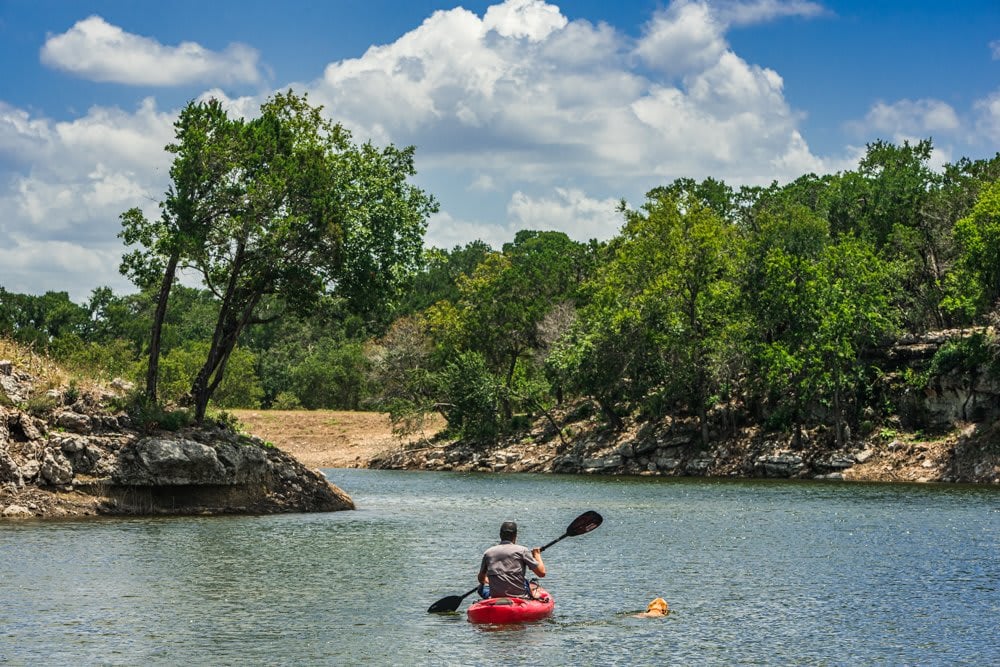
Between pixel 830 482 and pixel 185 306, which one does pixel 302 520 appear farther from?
pixel 185 306

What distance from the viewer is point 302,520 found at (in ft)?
127

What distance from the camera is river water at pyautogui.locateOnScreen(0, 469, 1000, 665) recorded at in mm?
18594

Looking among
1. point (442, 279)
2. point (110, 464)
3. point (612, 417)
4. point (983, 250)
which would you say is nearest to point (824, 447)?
point (983, 250)

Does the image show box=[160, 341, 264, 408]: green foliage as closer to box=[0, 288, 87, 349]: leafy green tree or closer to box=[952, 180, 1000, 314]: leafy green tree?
box=[0, 288, 87, 349]: leafy green tree

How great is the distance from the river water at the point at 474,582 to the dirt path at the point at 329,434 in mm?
51043

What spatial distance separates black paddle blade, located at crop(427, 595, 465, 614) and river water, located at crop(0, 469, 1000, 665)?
8.3 inches

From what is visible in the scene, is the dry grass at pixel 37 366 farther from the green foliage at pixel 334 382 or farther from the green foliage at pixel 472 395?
the green foliage at pixel 334 382

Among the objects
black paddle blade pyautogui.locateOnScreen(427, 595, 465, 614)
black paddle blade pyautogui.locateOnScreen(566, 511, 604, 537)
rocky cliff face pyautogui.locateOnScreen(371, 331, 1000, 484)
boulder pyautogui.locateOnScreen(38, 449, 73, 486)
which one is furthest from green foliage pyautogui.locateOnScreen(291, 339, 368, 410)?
black paddle blade pyautogui.locateOnScreen(427, 595, 465, 614)

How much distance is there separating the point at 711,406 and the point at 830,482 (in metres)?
13.9

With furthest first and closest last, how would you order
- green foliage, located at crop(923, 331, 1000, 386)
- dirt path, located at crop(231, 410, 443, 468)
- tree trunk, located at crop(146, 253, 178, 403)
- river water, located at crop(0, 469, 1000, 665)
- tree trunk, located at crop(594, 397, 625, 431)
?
1. dirt path, located at crop(231, 410, 443, 468)
2. tree trunk, located at crop(594, 397, 625, 431)
3. green foliage, located at crop(923, 331, 1000, 386)
4. tree trunk, located at crop(146, 253, 178, 403)
5. river water, located at crop(0, 469, 1000, 665)

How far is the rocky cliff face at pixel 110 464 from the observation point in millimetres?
35562

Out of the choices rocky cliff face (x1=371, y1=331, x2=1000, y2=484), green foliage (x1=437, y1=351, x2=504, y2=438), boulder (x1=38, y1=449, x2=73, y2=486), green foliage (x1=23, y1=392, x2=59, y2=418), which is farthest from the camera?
green foliage (x1=437, y1=351, x2=504, y2=438)

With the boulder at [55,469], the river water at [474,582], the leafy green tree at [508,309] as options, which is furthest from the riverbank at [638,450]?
the boulder at [55,469]

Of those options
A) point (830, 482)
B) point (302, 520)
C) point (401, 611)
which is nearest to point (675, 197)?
point (830, 482)
